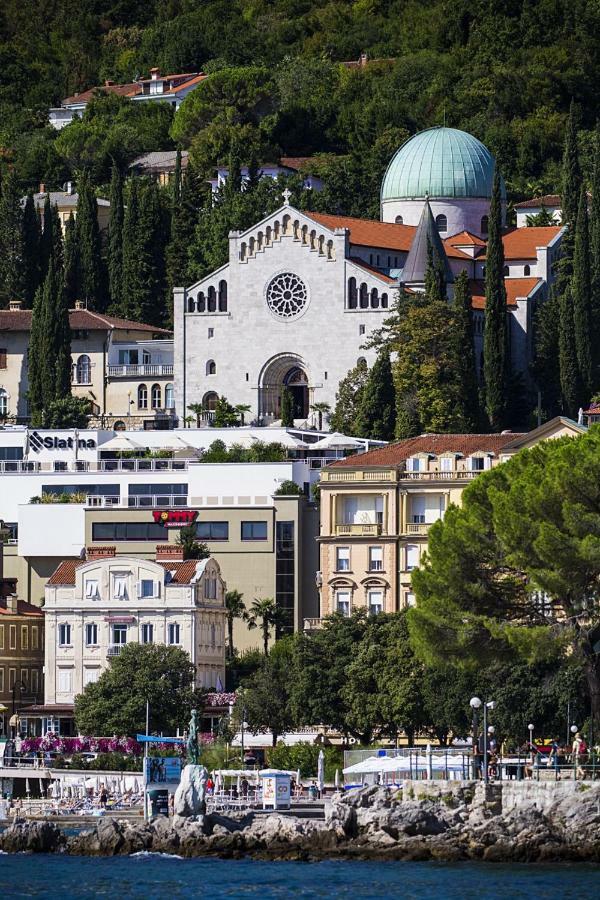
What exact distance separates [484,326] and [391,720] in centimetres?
4137

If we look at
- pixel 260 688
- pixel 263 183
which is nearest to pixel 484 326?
pixel 263 183

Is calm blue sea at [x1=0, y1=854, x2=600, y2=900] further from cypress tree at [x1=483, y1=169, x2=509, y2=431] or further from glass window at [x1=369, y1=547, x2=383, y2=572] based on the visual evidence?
cypress tree at [x1=483, y1=169, x2=509, y2=431]

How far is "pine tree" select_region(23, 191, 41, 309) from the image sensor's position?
145000 millimetres

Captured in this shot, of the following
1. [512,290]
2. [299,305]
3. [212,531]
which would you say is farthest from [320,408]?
[212,531]

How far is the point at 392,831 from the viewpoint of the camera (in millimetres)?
76500

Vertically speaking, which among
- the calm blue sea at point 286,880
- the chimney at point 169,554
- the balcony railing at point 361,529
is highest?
the balcony railing at point 361,529

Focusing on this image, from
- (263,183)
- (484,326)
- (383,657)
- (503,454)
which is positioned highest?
(263,183)

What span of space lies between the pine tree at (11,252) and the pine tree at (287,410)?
1696cm

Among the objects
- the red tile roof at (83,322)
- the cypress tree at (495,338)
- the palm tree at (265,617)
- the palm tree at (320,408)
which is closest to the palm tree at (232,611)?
the palm tree at (265,617)

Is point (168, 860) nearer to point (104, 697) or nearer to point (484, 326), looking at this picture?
point (104, 697)

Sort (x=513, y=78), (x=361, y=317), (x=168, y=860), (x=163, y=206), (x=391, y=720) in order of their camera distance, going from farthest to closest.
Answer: (x=513, y=78) < (x=163, y=206) < (x=361, y=317) < (x=391, y=720) < (x=168, y=860)

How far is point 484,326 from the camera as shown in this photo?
12988cm

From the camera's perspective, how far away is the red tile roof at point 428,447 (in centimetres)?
10606

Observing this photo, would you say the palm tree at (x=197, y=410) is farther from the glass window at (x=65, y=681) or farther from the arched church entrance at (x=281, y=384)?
the glass window at (x=65, y=681)
